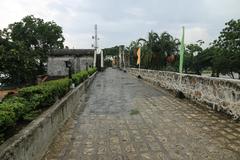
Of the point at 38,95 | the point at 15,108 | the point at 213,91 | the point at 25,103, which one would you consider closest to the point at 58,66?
the point at 213,91

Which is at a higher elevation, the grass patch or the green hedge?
the green hedge

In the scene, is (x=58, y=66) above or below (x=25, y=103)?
below

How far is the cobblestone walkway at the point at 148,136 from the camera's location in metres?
5.02

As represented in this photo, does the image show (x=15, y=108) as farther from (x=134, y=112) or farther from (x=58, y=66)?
(x=58, y=66)

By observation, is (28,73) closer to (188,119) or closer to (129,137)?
(129,137)

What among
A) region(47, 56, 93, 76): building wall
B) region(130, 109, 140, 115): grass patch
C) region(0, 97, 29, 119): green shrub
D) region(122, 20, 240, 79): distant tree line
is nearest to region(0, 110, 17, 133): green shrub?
region(0, 97, 29, 119): green shrub

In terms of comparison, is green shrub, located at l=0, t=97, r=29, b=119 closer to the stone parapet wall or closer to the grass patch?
the grass patch

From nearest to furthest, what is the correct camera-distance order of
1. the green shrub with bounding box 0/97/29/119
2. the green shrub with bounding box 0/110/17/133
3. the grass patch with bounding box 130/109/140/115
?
the green shrub with bounding box 0/110/17/133
the green shrub with bounding box 0/97/29/119
the grass patch with bounding box 130/109/140/115

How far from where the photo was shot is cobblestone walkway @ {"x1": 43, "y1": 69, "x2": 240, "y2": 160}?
5020 mm

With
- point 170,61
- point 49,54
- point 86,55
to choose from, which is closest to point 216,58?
point 170,61

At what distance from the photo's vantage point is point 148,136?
243 inches

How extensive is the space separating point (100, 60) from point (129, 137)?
50.9m

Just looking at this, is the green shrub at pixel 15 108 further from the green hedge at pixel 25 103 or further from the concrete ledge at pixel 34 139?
the concrete ledge at pixel 34 139

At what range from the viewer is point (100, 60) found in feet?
186
